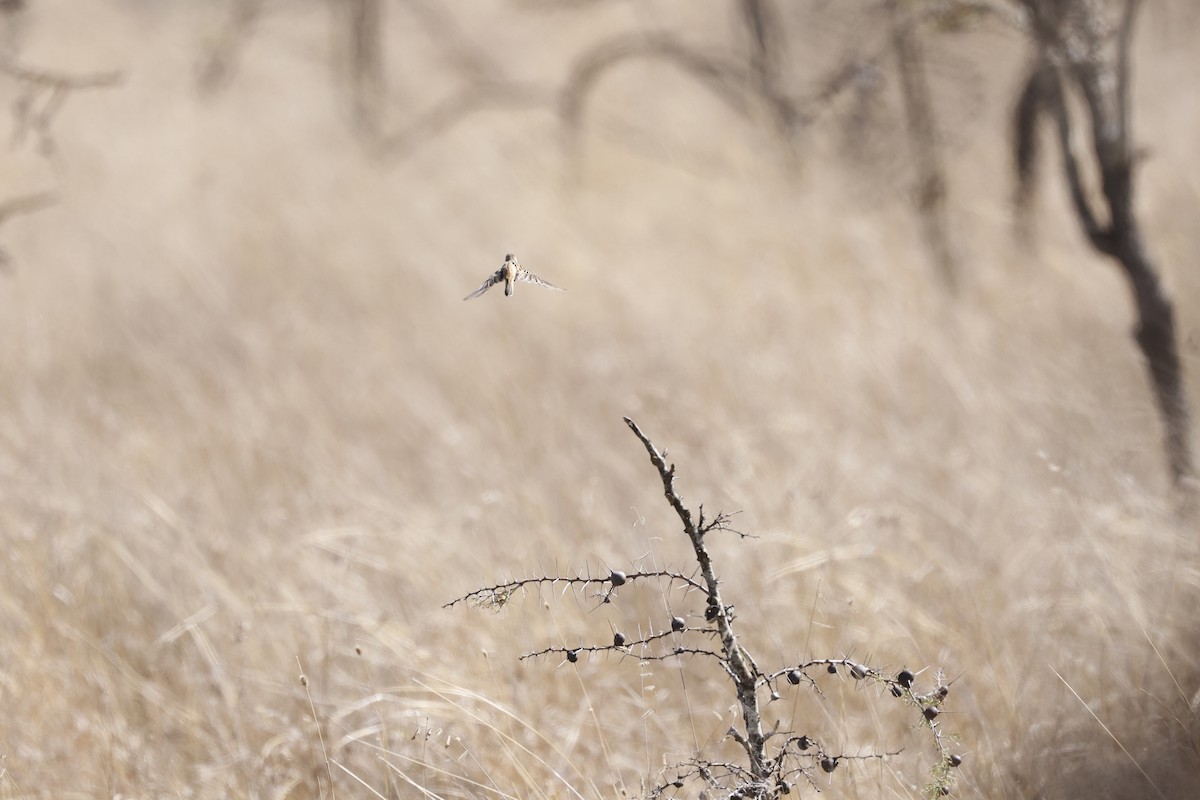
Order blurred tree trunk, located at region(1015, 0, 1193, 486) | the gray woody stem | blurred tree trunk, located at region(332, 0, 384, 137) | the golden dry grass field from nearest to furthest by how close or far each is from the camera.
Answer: the gray woody stem, the golden dry grass field, blurred tree trunk, located at region(1015, 0, 1193, 486), blurred tree trunk, located at region(332, 0, 384, 137)

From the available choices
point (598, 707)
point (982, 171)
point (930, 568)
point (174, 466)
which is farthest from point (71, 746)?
point (982, 171)

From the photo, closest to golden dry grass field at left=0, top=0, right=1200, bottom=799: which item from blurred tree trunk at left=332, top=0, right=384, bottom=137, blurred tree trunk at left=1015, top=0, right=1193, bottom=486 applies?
blurred tree trunk at left=1015, top=0, right=1193, bottom=486

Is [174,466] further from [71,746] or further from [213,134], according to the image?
[213,134]

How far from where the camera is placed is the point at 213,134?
29.6 ft

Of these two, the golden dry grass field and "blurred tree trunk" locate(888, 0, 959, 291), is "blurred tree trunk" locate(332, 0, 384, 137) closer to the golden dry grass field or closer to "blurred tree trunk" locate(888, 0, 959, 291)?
the golden dry grass field

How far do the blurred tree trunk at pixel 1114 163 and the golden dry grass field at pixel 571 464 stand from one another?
11.6 inches

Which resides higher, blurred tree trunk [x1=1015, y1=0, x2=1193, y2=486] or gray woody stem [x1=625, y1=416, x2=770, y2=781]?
blurred tree trunk [x1=1015, y1=0, x2=1193, y2=486]

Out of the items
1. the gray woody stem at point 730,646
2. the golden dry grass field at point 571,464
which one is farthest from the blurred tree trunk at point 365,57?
the gray woody stem at point 730,646

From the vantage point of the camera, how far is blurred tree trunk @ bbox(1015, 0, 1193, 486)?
106 inches

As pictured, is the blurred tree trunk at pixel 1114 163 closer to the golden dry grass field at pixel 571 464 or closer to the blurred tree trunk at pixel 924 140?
the golden dry grass field at pixel 571 464

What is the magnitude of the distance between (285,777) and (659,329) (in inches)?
127

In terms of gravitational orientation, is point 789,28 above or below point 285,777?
above

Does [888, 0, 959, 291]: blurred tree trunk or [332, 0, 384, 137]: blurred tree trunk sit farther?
[332, 0, 384, 137]: blurred tree trunk

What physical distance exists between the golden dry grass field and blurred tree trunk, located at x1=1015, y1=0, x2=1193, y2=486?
296 millimetres
